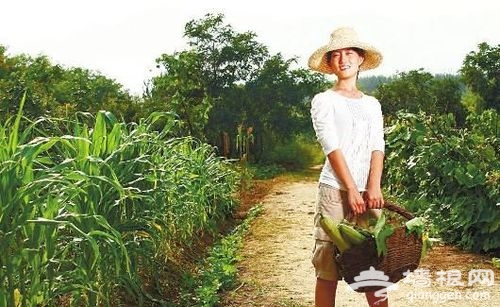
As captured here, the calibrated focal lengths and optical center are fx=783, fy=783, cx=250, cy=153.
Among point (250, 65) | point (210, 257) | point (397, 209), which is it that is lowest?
point (210, 257)

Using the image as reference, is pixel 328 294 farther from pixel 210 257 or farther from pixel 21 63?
pixel 21 63

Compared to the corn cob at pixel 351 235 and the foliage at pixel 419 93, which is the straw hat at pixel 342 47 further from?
the foliage at pixel 419 93

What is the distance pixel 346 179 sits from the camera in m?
3.29

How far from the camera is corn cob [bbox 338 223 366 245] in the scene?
3139mm

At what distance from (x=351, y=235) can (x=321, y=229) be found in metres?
0.23

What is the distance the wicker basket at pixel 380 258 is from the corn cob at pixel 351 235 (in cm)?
2

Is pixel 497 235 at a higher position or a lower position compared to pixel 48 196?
lower

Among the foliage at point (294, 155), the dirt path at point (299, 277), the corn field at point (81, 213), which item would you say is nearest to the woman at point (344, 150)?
the corn field at point (81, 213)

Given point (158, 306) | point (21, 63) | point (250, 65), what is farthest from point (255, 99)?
point (158, 306)

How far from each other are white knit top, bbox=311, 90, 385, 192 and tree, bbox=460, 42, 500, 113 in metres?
32.7

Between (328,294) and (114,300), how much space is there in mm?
1323

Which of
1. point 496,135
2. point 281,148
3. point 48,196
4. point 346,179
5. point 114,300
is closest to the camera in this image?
point 48,196

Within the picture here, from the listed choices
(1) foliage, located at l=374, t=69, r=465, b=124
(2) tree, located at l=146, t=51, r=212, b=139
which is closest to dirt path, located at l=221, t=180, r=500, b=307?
(2) tree, located at l=146, t=51, r=212, b=139

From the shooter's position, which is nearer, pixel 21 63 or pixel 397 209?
pixel 397 209
